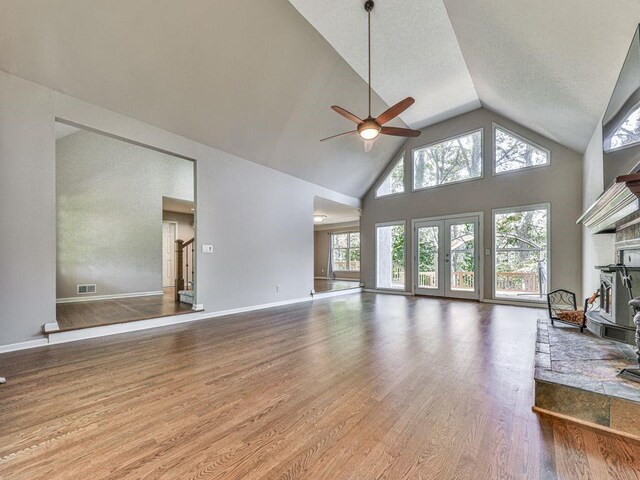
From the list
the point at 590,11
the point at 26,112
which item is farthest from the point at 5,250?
the point at 590,11

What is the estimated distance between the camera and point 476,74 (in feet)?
15.6

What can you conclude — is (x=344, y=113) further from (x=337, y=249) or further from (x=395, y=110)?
(x=337, y=249)

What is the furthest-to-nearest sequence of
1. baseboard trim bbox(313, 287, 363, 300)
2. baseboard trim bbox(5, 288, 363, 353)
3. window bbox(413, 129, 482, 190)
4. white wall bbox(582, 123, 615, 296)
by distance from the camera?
baseboard trim bbox(313, 287, 363, 300), window bbox(413, 129, 482, 190), white wall bbox(582, 123, 615, 296), baseboard trim bbox(5, 288, 363, 353)

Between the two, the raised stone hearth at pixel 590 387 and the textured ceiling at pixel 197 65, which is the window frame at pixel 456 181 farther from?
the raised stone hearth at pixel 590 387

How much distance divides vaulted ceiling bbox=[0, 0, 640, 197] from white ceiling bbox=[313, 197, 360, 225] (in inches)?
98.2

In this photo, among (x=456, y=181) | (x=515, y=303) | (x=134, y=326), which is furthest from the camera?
(x=456, y=181)

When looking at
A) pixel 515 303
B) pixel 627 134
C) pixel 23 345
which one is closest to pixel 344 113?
pixel 627 134

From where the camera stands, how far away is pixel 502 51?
347 cm

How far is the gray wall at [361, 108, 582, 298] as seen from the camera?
17.9 feet

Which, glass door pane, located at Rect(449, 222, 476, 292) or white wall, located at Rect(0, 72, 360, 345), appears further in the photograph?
glass door pane, located at Rect(449, 222, 476, 292)

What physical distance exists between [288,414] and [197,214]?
3.66 m

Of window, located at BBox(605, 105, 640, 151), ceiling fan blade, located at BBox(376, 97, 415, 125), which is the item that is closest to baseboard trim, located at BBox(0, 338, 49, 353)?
ceiling fan blade, located at BBox(376, 97, 415, 125)

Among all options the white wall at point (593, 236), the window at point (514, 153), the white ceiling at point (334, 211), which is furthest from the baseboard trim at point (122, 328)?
the window at point (514, 153)

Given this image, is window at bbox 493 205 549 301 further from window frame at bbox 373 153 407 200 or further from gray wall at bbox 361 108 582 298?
window frame at bbox 373 153 407 200
